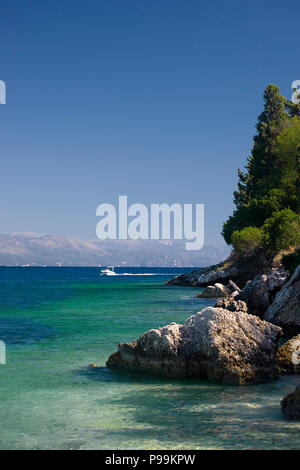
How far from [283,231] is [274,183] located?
13.7 metres

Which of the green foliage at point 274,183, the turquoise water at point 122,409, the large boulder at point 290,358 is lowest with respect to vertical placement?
the turquoise water at point 122,409

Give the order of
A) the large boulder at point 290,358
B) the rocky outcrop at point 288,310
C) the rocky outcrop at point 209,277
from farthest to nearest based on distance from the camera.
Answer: the rocky outcrop at point 209,277, the rocky outcrop at point 288,310, the large boulder at point 290,358

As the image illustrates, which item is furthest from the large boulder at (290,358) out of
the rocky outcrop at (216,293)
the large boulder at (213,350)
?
the rocky outcrop at (216,293)

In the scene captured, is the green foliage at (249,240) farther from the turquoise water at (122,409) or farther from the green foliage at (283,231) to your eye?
the turquoise water at (122,409)

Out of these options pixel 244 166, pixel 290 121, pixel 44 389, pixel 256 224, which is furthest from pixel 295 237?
pixel 44 389

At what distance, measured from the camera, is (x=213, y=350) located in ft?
57.2

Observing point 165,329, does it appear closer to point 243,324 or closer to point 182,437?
point 243,324

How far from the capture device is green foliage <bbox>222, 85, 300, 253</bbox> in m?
69.6

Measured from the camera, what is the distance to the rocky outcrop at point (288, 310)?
88.7 feet

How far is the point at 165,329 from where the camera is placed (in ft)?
61.8

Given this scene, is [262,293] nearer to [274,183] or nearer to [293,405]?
[293,405]

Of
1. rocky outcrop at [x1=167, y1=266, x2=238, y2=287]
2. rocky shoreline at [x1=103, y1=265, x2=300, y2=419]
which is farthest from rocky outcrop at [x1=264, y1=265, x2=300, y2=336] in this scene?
rocky outcrop at [x1=167, y1=266, x2=238, y2=287]

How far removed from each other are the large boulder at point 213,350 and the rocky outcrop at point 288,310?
27.5 feet

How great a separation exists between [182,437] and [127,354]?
7.85m
